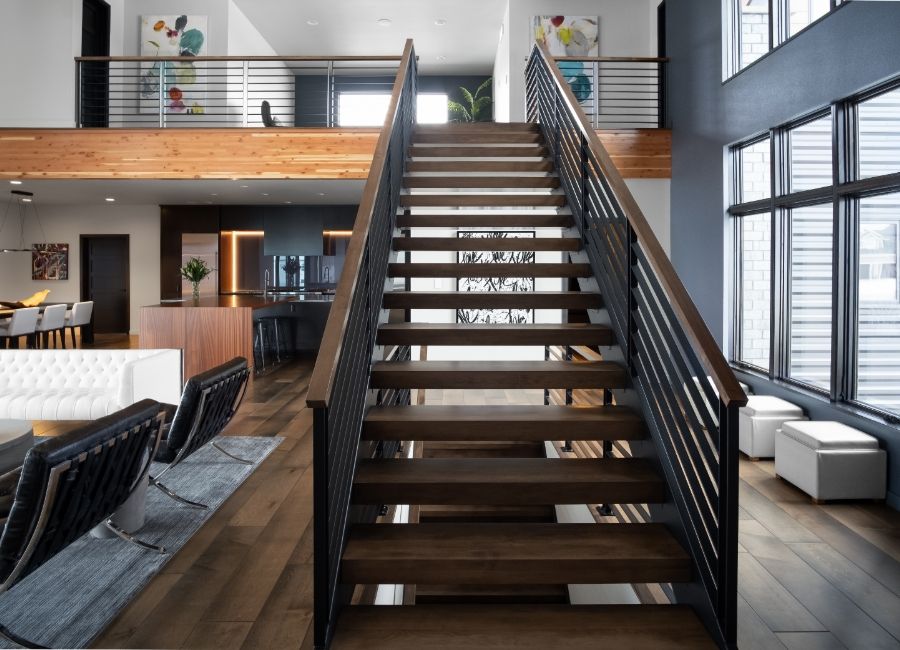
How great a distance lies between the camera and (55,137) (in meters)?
7.74

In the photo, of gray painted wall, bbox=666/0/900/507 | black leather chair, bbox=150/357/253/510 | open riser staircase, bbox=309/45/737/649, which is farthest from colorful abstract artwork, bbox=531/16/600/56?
black leather chair, bbox=150/357/253/510

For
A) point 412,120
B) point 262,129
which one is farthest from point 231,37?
point 412,120

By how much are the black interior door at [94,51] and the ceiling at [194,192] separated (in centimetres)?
111

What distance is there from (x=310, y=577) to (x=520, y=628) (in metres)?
1.15

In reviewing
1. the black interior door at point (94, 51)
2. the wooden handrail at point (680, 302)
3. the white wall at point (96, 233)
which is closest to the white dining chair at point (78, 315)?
the white wall at point (96, 233)

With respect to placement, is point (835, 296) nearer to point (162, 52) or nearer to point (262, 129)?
point (262, 129)

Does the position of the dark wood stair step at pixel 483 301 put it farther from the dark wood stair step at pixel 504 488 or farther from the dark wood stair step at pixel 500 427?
the dark wood stair step at pixel 504 488

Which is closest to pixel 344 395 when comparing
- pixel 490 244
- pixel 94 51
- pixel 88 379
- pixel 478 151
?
pixel 490 244

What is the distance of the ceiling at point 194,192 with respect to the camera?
28.7ft

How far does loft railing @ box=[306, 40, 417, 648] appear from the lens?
79.0 inches

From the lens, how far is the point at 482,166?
539 cm

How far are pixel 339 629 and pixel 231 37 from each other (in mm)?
10280

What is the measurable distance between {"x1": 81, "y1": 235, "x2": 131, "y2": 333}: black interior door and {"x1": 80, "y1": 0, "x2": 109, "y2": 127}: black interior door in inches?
126

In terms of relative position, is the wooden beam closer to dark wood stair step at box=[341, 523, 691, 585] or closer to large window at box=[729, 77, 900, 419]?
large window at box=[729, 77, 900, 419]
